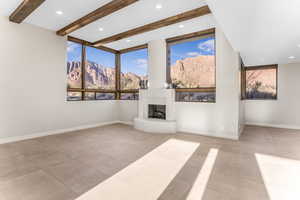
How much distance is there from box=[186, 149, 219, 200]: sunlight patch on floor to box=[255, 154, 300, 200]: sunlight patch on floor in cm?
Answer: 75

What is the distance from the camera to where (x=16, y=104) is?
4.07 m

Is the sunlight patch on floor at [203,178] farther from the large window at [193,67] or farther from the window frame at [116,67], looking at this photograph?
the window frame at [116,67]

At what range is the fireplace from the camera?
5673mm

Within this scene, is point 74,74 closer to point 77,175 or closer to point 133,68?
point 133,68

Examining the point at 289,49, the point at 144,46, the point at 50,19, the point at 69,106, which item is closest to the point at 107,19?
the point at 50,19

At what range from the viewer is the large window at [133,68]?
6.34 metres

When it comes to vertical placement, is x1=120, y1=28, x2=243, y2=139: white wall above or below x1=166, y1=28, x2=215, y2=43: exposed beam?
below

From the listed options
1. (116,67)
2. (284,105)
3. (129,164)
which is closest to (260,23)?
(129,164)

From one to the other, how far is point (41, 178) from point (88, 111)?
12.2 feet

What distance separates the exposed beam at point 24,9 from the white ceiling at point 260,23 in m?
3.53

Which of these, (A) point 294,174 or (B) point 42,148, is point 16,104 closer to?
(B) point 42,148

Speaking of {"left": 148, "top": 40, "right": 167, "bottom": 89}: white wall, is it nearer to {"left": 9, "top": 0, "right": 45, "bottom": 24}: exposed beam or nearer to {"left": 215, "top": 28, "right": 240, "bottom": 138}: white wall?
{"left": 215, "top": 28, "right": 240, "bottom": 138}: white wall

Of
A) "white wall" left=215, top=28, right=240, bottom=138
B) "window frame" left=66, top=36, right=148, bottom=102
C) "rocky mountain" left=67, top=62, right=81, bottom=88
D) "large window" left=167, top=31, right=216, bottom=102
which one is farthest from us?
"window frame" left=66, top=36, right=148, bottom=102

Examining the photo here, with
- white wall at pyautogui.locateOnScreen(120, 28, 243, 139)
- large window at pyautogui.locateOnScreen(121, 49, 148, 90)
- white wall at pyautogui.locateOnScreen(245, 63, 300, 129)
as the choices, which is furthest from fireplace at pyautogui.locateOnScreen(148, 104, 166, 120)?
white wall at pyautogui.locateOnScreen(245, 63, 300, 129)
